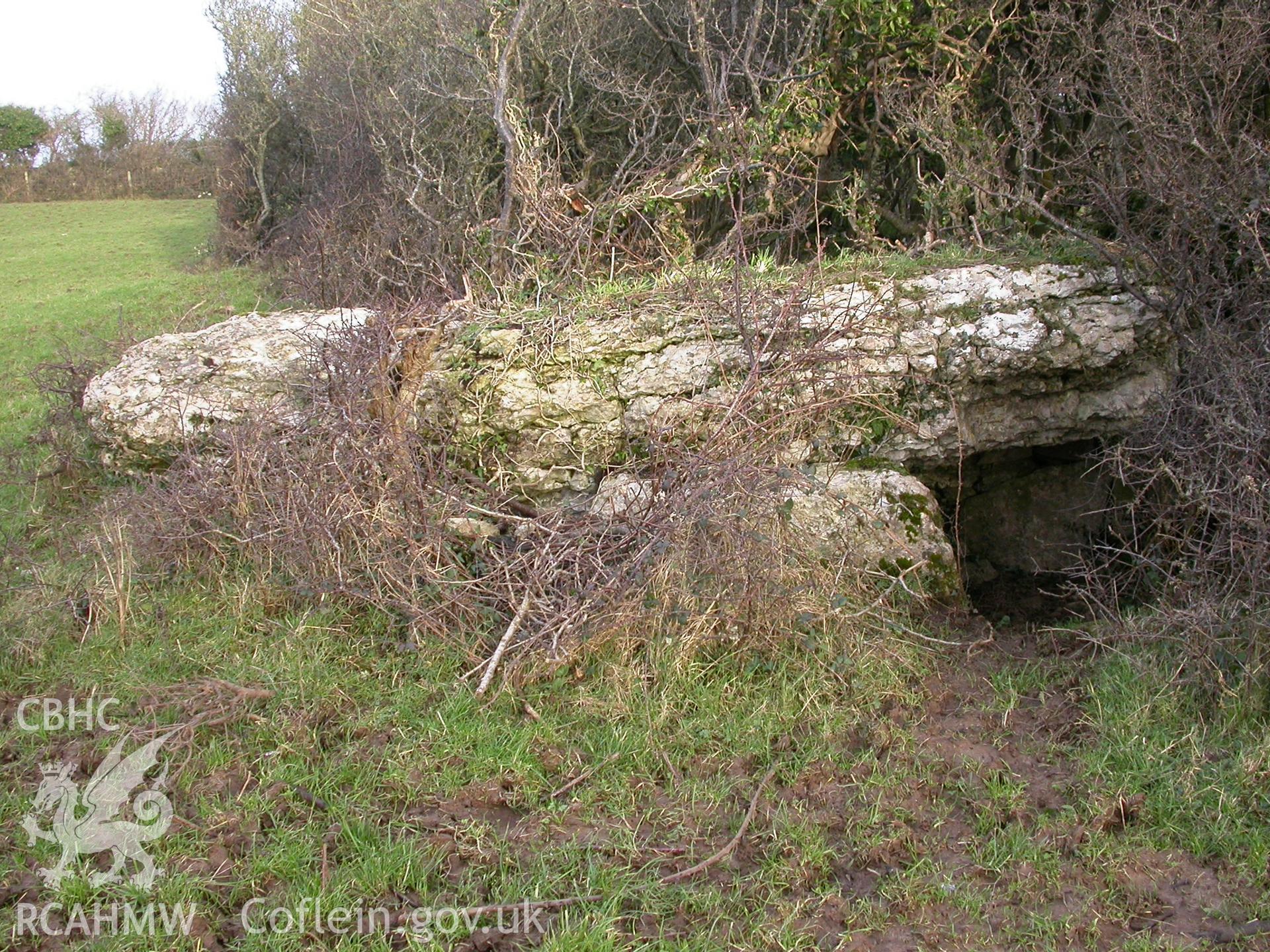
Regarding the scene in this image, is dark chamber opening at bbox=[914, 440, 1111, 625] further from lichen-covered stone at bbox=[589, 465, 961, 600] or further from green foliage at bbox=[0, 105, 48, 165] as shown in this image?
green foliage at bbox=[0, 105, 48, 165]

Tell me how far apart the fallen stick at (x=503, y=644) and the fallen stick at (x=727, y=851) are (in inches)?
52.8

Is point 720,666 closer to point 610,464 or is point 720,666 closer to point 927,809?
point 927,809

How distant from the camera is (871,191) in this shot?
28.4 ft

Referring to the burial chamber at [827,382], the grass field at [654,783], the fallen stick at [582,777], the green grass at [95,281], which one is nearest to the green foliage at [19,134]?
the green grass at [95,281]

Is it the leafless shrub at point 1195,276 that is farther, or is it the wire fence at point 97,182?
the wire fence at point 97,182

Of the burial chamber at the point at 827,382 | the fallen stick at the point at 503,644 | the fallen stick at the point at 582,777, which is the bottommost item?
the fallen stick at the point at 582,777

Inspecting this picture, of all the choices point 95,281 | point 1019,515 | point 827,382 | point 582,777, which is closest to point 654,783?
point 582,777

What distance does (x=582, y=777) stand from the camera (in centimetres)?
391

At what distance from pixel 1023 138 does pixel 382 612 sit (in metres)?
5.50

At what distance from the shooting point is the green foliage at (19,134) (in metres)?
29.9

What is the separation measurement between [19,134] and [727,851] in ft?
117

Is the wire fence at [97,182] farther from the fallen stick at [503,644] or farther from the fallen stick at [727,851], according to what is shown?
the fallen stick at [727,851]

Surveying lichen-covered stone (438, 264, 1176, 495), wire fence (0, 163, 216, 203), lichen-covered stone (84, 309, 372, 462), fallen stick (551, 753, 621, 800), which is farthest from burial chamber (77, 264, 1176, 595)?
wire fence (0, 163, 216, 203)

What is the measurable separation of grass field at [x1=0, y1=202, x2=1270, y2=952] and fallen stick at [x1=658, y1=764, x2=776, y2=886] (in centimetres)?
1
